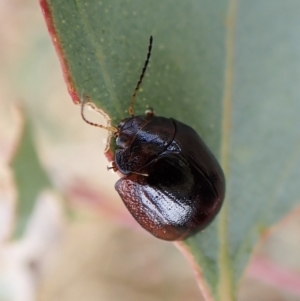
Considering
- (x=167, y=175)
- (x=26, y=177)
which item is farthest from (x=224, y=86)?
(x=26, y=177)

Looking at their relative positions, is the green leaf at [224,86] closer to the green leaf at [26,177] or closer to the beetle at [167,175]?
the beetle at [167,175]

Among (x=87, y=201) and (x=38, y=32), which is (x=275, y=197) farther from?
(x=38, y=32)

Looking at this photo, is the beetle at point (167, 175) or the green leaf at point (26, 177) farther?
the green leaf at point (26, 177)

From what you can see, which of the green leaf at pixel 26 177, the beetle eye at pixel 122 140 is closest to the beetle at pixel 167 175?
the beetle eye at pixel 122 140

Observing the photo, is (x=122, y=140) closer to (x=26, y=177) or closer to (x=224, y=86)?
(x=224, y=86)

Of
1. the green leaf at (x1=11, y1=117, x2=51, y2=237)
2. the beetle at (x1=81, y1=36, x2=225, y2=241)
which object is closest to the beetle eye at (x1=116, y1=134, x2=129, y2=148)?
the beetle at (x1=81, y1=36, x2=225, y2=241)

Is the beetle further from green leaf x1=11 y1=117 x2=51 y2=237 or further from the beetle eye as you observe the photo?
green leaf x1=11 y1=117 x2=51 y2=237
